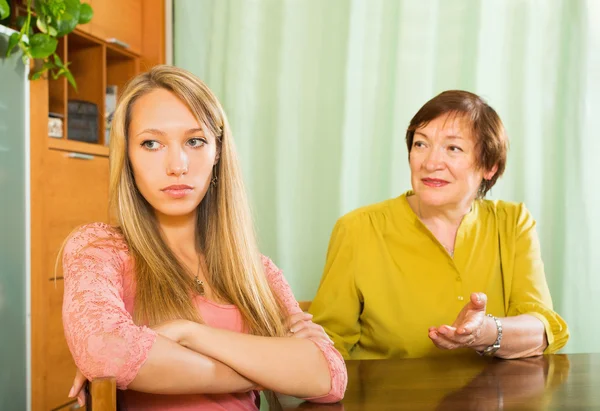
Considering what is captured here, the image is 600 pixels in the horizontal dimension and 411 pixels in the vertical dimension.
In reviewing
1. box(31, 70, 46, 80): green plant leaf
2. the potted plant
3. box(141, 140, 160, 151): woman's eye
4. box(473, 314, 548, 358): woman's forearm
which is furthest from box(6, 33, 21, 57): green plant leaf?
box(473, 314, 548, 358): woman's forearm

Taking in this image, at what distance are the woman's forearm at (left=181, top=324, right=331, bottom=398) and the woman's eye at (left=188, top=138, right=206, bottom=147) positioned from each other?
358 millimetres

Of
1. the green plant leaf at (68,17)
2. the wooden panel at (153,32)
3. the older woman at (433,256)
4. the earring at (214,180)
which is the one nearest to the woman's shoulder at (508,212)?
the older woman at (433,256)

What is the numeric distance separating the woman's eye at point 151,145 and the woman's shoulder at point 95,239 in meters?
0.18

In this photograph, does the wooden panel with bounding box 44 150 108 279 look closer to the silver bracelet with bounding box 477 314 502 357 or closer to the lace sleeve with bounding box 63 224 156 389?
the lace sleeve with bounding box 63 224 156 389

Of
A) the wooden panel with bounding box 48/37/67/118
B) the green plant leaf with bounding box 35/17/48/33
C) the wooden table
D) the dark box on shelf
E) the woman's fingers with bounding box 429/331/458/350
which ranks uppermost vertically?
the green plant leaf with bounding box 35/17/48/33

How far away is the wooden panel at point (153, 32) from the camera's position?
9.37 feet

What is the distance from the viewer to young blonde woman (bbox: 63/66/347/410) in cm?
96

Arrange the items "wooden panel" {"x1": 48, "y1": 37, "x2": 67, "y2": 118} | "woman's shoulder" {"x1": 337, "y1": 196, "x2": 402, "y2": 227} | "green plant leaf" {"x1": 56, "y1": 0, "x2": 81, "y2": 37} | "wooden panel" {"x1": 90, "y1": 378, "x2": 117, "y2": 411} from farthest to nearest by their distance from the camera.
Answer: "wooden panel" {"x1": 48, "y1": 37, "x2": 67, "y2": 118}, "green plant leaf" {"x1": 56, "y1": 0, "x2": 81, "y2": 37}, "woman's shoulder" {"x1": 337, "y1": 196, "x2": 402, "y2": 227}, "wooden panel" {"x1": 90, "y1": 378, "x2": 117, "y2": 411}

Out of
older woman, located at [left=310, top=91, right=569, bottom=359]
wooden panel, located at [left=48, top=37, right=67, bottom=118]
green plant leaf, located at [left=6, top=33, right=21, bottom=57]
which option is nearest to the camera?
older woman, located at [left=310, top=91, right=569, bottom=359]

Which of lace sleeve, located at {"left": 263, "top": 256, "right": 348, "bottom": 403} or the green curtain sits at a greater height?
the green curtain

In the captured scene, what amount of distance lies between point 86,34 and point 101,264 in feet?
5.55

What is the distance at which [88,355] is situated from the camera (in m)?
0.94

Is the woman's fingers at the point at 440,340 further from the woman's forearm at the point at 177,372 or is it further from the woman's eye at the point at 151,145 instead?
the woman's eye at the point at 151,145

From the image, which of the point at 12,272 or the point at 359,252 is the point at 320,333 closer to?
the point at 359,252
